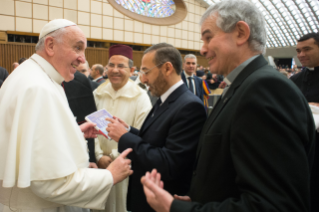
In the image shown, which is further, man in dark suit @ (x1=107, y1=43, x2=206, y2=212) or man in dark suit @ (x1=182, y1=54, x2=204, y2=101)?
man in dark suit @ (x1=182, y1=54, x2=204, y2=101)

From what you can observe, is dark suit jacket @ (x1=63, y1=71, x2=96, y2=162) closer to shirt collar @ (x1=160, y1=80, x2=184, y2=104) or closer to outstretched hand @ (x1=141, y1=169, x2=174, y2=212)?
shirt collar @ (x1=160, y1=80, x2=184, y2=104)

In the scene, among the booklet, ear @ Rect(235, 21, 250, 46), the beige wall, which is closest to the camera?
ear @ Rect(235, 21, 250, 46)

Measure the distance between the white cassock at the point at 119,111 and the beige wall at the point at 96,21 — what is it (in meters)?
7.60

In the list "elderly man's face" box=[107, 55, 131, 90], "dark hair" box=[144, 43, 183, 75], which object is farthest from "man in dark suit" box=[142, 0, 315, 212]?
"elderly man's face" box=[107, 55, 131, 90]

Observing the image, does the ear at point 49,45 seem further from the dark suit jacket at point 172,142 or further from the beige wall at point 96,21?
the beige wall at point 96,21

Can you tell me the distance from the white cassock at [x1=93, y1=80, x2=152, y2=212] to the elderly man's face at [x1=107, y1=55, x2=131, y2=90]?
0.26 feet

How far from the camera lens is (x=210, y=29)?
3.82ft

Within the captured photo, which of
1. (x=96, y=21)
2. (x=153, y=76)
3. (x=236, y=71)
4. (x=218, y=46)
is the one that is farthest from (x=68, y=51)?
(x=96, y=21)

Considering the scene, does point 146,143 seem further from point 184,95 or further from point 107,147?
point 107,147

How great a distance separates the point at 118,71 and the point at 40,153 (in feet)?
6.30

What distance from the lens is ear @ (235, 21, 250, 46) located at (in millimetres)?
1069

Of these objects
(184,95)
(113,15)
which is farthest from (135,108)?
(113,15)

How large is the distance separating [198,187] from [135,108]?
75.1 inches

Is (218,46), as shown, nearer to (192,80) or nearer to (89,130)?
(89,130)
